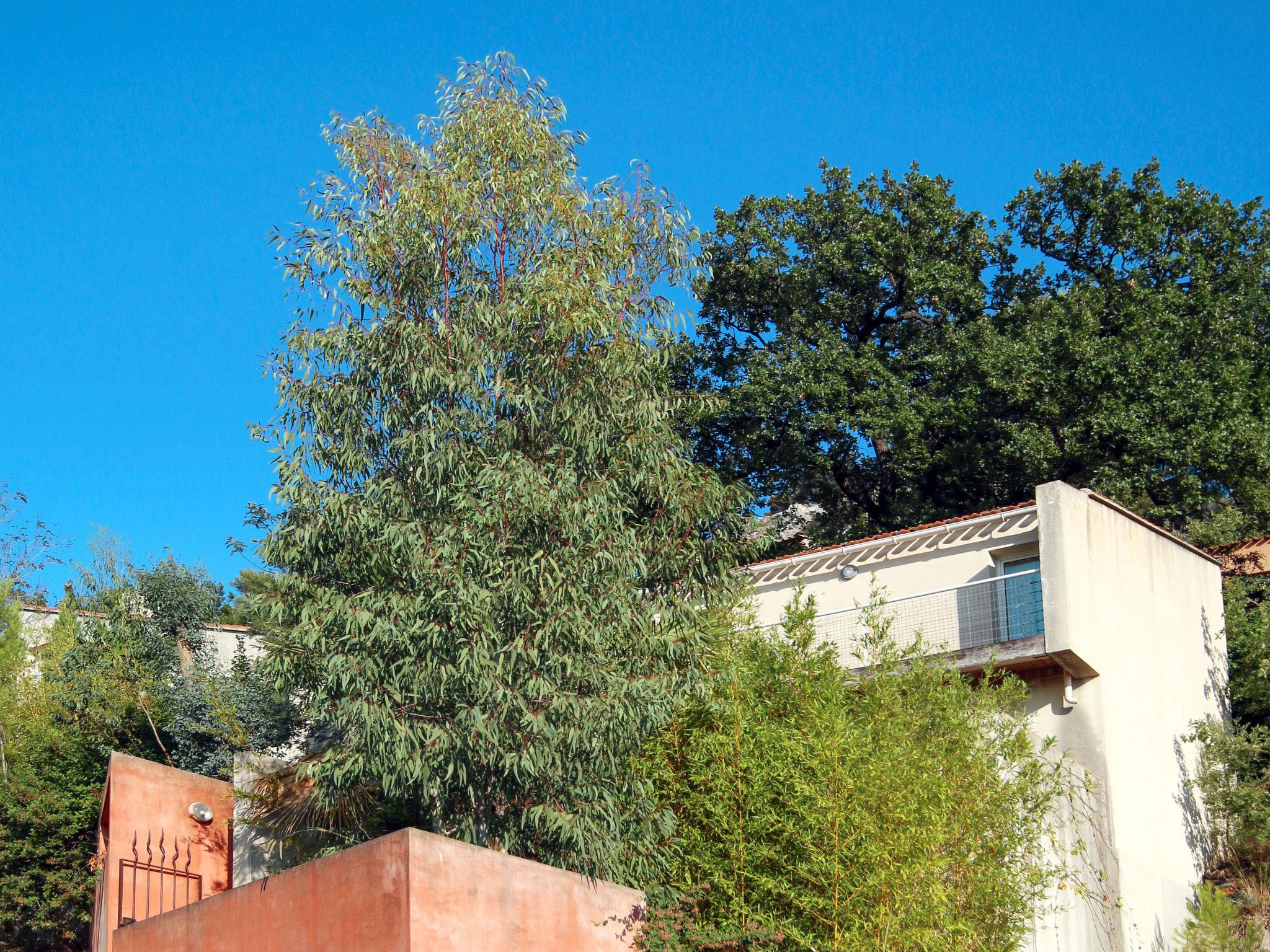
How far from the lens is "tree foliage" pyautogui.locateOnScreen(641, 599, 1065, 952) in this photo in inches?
539

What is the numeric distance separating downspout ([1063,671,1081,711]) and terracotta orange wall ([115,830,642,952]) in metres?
6.88

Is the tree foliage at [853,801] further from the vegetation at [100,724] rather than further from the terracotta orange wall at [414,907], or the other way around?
the vegetation at [100,724]

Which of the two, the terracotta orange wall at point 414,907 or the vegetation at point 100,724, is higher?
the vegetation at point 100,724

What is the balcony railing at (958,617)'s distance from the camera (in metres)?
18.9

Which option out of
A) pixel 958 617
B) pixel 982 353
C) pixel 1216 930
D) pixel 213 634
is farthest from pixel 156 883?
pixel 982 353

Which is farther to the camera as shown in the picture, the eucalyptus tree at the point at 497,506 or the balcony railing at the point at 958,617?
the balcony railing at the point at 958,617

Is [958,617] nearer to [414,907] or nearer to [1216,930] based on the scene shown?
[1216,930]

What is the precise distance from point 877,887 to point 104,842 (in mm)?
9760

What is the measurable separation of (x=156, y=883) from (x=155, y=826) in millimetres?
718

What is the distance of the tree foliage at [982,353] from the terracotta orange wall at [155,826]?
11.7 metres

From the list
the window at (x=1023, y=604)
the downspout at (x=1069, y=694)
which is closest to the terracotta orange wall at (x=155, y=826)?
the window at (x=1023, y=604)

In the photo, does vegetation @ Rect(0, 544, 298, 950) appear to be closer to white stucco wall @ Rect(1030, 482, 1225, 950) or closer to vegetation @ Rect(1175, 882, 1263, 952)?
white stucco wall @ Rect(1030, 482, 1225, 950)

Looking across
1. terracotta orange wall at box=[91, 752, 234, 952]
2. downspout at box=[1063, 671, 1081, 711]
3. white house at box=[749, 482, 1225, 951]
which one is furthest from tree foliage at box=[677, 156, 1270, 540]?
terracotta orange wall at box=[91, 752, 234, 952]

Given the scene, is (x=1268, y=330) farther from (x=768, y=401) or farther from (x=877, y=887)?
(x=877, y=887)
